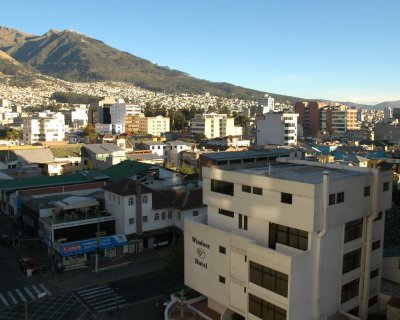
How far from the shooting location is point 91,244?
37.4 meters

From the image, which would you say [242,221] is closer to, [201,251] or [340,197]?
[201,251]

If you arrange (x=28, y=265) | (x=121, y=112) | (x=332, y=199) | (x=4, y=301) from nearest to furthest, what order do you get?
1. (x=332, y=199)
2. (x=4, y=301)
3. (x=28, y=265)
4. (x=121, y=112)

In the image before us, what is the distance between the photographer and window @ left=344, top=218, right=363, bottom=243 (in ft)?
78.9

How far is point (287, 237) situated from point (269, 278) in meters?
2.33

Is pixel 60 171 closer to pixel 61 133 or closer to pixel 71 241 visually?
pixel 71 241

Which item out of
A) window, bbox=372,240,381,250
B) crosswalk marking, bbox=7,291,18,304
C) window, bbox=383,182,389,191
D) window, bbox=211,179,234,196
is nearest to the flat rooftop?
window, bbox=211,179,234,196

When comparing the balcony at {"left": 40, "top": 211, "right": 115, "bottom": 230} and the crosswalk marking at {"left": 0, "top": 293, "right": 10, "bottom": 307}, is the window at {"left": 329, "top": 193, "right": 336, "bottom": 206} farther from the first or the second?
the balcony at {"left": 40, "top": 211, "right": 115, "bottom": 230}

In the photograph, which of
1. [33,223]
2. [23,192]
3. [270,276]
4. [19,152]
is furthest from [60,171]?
[270,276]

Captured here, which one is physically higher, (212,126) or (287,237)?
(212,126)

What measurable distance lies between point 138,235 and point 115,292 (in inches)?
338

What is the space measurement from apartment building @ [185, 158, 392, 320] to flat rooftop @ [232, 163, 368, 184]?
0.20 ft

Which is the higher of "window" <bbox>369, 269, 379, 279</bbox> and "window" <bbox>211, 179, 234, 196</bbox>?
"window" <bbox>211, 179, 234, 196</bbox>

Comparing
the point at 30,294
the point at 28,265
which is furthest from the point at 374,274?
the point at 28,265

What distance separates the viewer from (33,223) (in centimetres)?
4431
